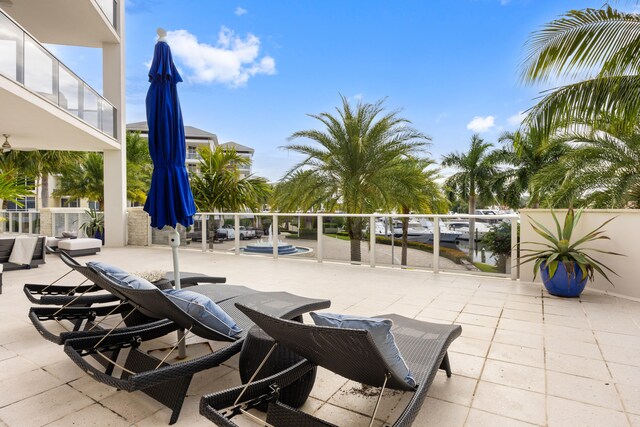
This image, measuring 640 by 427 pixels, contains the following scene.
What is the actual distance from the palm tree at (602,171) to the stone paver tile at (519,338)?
627cm

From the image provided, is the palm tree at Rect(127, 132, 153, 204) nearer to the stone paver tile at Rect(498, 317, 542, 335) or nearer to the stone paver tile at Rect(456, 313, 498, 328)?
the stone paver tile at Rect(456, 313, 498, 328)

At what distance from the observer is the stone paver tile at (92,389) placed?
8.46 ft

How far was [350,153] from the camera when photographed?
36.3 ft

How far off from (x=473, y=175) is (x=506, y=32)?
920 centimetres

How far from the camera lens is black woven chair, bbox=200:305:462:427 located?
1685 millimetres

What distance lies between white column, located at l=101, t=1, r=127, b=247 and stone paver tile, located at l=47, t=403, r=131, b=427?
10.8m

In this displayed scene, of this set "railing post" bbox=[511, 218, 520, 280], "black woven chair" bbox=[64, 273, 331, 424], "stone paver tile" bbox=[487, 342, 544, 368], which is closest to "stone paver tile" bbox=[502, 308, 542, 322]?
"stone paver tile" bbox=[487, 342, 544, 368]

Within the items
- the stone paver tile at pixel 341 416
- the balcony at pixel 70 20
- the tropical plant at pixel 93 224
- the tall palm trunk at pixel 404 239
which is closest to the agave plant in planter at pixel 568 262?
the tall palm trunk at pixel 404 239

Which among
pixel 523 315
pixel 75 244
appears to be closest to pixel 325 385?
pixel 523 315

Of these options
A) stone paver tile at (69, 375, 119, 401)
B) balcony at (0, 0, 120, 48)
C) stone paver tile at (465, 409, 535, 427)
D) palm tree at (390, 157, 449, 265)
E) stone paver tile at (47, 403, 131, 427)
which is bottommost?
stone paver tile at (47, 403, 131, 427)

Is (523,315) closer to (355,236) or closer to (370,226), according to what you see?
(370,226)

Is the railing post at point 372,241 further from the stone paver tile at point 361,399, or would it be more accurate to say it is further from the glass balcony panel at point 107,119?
the glass balcony panel at point 107,119

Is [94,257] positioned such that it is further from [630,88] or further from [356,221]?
[630,88]

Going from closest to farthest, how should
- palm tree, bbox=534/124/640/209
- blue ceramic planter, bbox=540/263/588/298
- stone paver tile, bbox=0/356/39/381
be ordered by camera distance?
stone paver tile, bbox=0/356/39/381, blue ceramic planter, bbox=540/263/588/298, palm tree, bbox=534/124/640/209
